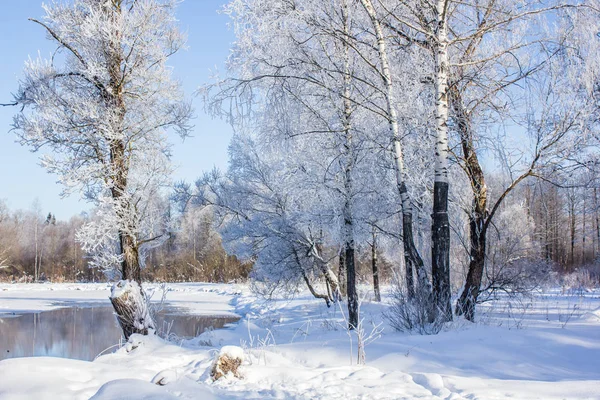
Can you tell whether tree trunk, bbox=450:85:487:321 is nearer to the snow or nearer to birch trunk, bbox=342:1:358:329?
birch trunk, bbox=342:1:358:329

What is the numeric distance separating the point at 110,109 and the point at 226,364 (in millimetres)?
6343

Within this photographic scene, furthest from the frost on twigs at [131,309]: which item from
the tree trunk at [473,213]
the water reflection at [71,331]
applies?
the tree trunk at [473,213]

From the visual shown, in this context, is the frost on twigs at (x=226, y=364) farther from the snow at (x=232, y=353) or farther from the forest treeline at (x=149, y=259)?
the forest treeline at (x=149, y=259)

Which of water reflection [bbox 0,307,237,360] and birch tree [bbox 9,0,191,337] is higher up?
birch tree [bbox 9,0,191,337]

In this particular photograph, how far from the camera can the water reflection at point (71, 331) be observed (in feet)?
36.9

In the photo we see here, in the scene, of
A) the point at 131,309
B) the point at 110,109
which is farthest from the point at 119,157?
the point at 131,309

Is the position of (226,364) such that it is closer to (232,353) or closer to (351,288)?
(232,353)

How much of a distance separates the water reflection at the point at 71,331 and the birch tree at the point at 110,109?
2397 mm

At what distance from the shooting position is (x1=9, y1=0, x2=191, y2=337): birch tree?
28.7ft

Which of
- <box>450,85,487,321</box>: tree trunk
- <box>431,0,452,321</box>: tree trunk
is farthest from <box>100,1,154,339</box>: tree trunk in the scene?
<box>450,85,487,321</box>: tree trunk

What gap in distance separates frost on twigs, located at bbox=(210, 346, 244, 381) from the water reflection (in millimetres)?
4942

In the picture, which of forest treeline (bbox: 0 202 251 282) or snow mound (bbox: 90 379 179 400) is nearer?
snow mound (bbox: 90 379 179 400)

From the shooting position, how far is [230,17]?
8.08 meters

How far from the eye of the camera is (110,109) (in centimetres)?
875
